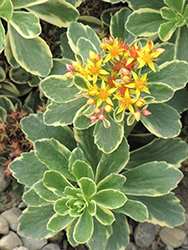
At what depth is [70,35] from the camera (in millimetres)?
1208

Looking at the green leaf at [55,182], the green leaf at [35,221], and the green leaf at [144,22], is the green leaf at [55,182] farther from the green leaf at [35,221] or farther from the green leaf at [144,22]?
the green leaf at [144,22]

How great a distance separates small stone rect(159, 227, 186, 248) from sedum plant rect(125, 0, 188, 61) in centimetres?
92

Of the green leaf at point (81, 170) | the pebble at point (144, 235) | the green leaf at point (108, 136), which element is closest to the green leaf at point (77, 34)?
the green leaf at point (108, 136)

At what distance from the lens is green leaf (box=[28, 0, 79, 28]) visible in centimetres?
131

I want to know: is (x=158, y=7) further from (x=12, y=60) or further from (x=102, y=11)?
(x=12, y=60)

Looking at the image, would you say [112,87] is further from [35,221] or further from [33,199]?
[35,221]

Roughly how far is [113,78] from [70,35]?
1.01 feet

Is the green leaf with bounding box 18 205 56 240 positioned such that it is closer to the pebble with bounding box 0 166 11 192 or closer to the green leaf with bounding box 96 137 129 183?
the green leaf with bounding box 96 137 129 183

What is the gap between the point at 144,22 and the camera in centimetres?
128

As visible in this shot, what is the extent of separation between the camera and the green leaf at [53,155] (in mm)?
1191

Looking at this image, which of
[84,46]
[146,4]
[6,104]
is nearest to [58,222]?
[84,46]

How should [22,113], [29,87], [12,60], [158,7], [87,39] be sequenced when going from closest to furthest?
1. [87,39]
2. [158,7]
3. [12,60]
4. [22,113]
5. [29,87]

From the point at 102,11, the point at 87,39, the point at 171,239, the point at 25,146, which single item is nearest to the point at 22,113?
the point at 25,146

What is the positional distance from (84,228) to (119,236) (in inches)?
10.8
